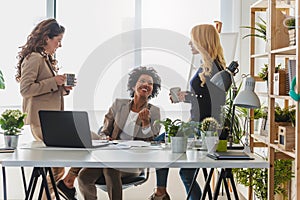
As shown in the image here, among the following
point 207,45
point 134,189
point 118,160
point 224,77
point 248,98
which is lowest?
point 134,189

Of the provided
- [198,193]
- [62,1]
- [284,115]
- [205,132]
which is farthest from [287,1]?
[62,1]

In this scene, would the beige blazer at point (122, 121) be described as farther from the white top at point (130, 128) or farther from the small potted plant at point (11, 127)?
the small potted plant at point (11, 127)

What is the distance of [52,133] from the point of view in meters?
2.67

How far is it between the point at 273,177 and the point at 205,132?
0.57 meters

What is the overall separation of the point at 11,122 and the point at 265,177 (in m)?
1.75

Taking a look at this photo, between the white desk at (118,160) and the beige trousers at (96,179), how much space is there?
0.47 meters

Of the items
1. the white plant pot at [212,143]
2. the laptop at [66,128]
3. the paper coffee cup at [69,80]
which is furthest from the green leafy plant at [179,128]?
the paper coffee cup at [69,80]

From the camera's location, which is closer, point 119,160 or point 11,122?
point 119,160

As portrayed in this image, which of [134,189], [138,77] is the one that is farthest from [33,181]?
[134,189]

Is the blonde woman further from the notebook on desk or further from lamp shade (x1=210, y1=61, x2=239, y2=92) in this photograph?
the notebook on desk

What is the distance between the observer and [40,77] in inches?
132

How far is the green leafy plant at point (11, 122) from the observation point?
9.10 ft

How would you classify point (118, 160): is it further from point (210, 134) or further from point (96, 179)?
point (96, 179)

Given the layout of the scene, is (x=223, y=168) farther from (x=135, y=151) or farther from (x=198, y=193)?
(x=198, y=193)
